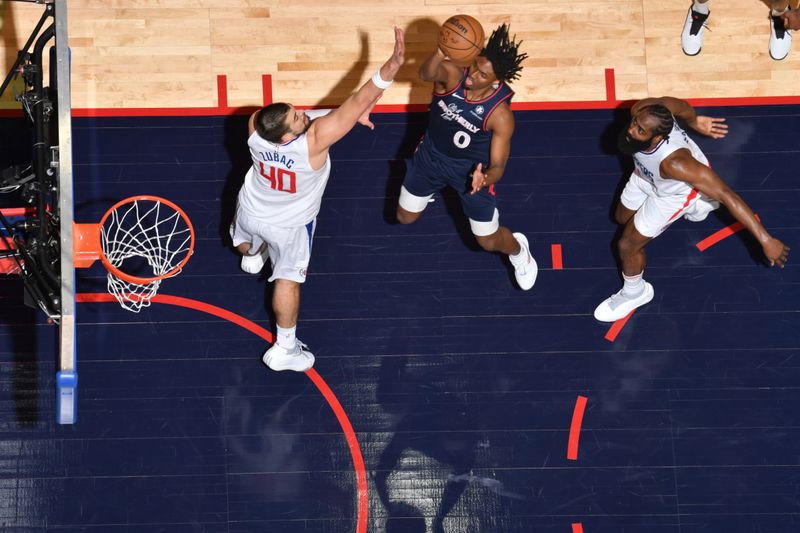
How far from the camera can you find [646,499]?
25.0ft

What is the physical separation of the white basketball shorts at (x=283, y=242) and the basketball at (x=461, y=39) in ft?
5.42

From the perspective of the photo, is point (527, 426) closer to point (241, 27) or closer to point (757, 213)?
point (757, 213)

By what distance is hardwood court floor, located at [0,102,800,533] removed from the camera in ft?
24.9

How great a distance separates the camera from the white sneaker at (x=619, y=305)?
7.89 meters

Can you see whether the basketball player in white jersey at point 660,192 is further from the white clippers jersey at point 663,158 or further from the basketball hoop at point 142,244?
the basketball hoop at point 142,244

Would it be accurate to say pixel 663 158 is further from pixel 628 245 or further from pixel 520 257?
pixel 520 257

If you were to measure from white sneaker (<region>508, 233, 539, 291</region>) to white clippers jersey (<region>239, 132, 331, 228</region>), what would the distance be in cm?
177

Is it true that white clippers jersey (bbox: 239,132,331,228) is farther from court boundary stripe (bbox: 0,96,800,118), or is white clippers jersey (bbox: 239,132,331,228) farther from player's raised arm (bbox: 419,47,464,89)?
court boundary stripe (bbox: 0,96,800,118)

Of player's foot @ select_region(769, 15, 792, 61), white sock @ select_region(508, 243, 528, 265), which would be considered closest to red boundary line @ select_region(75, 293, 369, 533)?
white sock @ select_region(508, 243, 528, 265)

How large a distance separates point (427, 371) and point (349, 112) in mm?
2441

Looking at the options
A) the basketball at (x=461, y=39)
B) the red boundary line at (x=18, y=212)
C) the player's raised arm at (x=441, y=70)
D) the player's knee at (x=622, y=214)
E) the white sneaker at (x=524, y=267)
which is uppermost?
the basketball at (x=461, y=39)

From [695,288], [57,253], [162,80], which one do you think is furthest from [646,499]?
[162,80]

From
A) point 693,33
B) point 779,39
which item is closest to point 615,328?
point 693,33

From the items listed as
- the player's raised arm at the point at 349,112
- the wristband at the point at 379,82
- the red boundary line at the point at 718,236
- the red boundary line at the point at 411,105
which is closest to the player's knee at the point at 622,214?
the red boundary line at the point at 718,236
